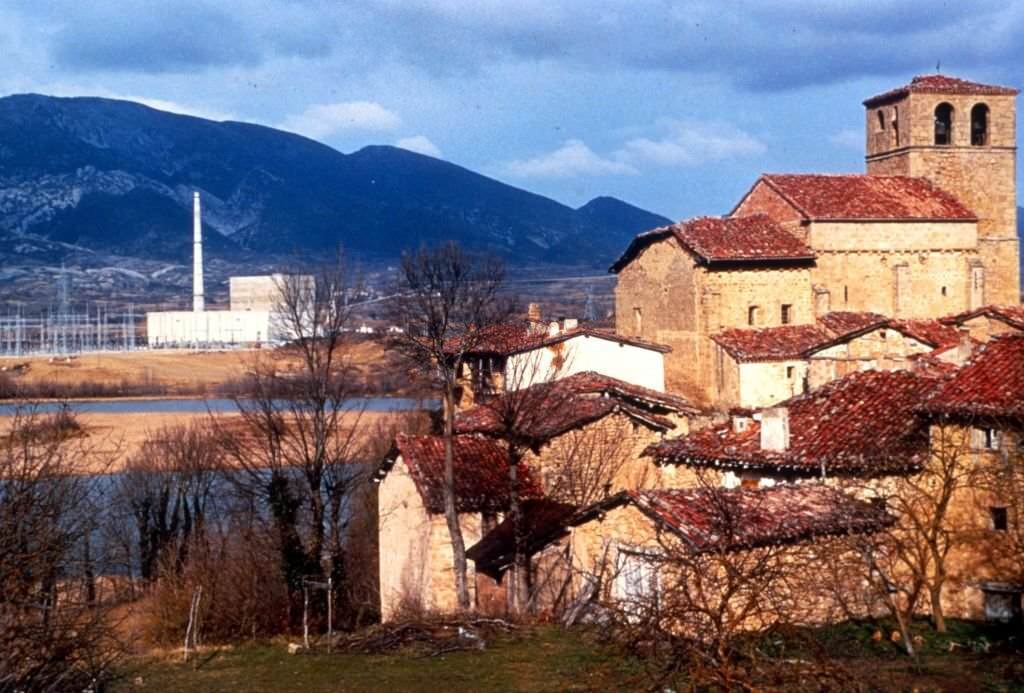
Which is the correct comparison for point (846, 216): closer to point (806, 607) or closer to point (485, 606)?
point (485, 606)

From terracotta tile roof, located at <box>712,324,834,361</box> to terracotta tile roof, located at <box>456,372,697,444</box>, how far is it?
20.9ft

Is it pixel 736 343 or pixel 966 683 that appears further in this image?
pixel 736 343

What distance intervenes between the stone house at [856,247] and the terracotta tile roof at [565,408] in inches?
276

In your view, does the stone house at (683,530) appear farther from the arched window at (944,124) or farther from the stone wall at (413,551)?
the arched window at (944,124)

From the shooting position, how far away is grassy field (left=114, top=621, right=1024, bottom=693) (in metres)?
13.5

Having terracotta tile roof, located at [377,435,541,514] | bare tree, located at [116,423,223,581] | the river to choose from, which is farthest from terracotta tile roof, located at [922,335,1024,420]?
the river

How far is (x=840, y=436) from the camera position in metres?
20.5

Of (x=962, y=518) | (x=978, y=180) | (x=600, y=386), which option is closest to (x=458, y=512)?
(x=600, y=386)

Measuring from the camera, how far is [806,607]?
54.1 ft

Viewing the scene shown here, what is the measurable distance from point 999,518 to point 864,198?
21750 millimetres

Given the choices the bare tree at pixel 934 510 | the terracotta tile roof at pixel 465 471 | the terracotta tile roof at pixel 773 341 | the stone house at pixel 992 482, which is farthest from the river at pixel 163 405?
the stone house at pixel 992 482

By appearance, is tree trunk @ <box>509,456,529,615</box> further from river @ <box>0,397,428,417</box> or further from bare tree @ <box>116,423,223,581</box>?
river @ <box>0,397,428,417</box>

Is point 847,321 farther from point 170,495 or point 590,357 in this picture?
point 170,495

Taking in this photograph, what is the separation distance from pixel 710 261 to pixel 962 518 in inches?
676
